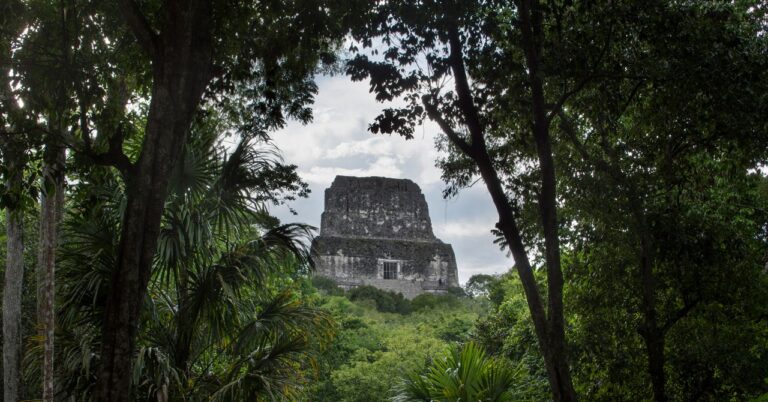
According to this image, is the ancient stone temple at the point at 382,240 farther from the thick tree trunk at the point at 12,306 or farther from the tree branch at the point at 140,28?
the tree branch at the point at 140,28

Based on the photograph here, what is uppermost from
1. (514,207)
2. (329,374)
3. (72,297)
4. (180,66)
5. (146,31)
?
(146,31)

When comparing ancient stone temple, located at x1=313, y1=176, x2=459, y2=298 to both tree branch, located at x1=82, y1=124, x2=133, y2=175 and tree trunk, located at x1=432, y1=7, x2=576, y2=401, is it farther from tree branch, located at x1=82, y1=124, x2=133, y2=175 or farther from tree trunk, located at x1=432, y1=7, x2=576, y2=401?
tree branch, located at x1=82, y1=124, x2=133, y2=175

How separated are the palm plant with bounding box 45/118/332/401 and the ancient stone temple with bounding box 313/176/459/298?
31845 mm

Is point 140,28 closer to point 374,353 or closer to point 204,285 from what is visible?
point 204,285

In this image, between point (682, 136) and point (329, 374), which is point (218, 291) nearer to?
point (682, 136)

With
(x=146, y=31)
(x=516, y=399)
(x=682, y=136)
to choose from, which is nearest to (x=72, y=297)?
(x=146, y=31)

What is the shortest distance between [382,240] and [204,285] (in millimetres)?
34492

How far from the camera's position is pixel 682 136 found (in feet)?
26.1

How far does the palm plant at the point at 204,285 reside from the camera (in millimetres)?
6762

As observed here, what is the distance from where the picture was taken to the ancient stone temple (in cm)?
4016

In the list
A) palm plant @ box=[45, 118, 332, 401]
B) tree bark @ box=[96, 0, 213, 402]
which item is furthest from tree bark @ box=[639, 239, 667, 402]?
tree bark @ box=[96, 0, 213, 402]

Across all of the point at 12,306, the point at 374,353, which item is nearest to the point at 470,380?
the point at 12,306

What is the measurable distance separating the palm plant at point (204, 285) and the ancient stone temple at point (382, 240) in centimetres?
3185

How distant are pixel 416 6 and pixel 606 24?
6.00 feet
